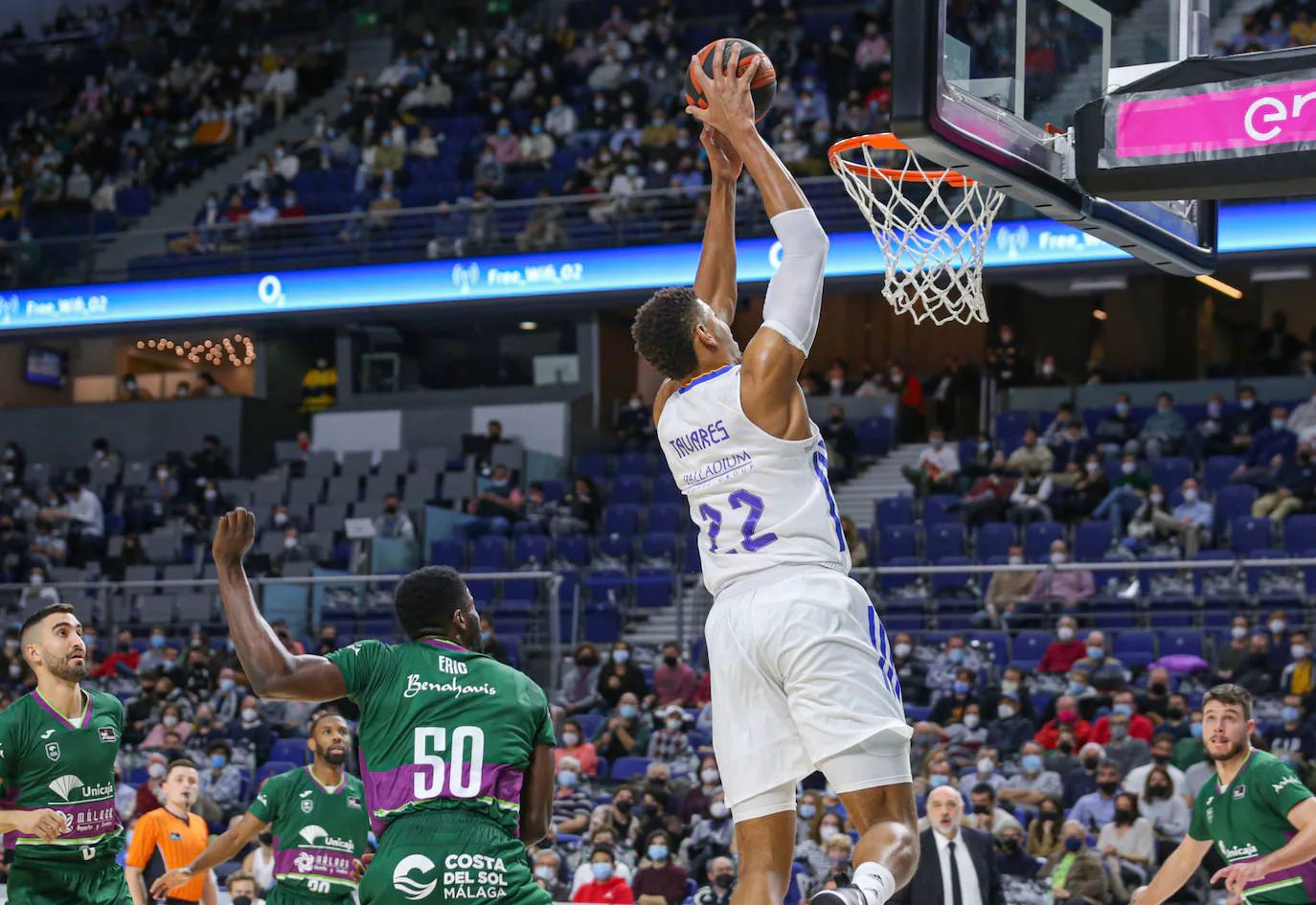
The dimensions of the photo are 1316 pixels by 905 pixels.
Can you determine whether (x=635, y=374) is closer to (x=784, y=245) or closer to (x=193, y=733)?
(x=193, y=733)

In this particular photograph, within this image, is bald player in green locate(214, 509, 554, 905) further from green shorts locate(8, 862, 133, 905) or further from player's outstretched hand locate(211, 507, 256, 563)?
green shorts locate(8, 862, 133, 905)

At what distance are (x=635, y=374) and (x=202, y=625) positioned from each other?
9.67 m

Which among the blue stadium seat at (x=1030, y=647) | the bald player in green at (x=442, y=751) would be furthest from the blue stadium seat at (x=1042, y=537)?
the bald player in green at (x=442, y=751)

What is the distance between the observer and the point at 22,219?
26.9 metres

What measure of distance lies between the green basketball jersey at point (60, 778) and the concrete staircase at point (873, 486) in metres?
13.8

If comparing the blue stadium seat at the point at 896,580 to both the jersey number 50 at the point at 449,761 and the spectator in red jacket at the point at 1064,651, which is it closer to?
the spectator in red jacket at the point at 1064,651

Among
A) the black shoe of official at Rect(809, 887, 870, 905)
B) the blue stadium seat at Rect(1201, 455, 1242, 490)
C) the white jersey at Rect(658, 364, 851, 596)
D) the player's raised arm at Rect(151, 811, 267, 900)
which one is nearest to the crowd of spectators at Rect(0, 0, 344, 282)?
the blue stadium seat at Rect(1201, 455, 1242, 490)

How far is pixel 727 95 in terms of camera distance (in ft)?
17.2

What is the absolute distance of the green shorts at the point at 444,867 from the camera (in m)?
4.79

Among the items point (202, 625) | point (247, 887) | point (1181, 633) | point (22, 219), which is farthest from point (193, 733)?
point (22, 219)

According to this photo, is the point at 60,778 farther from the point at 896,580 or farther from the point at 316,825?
the point at 896,580

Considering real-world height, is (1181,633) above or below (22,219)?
below

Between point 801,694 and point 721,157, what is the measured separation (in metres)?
2.06

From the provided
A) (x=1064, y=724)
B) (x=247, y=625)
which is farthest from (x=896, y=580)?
(x=247, y=625)
